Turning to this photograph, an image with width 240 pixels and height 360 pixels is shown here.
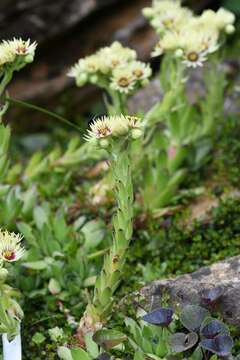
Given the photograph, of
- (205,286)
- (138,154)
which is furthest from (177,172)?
(205,286)

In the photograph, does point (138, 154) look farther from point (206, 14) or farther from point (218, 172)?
point (206, 14)

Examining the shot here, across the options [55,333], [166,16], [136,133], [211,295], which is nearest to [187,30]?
[166,16]

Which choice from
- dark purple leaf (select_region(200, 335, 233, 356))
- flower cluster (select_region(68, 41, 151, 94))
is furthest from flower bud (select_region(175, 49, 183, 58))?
dark purple leaf (select_region(200, 335, 233, 356))

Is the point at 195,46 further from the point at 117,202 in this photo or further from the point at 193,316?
the point at 193,316

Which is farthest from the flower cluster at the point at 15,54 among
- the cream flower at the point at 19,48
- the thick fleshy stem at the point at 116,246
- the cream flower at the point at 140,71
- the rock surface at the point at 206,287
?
the rock surface at the point at 206,287

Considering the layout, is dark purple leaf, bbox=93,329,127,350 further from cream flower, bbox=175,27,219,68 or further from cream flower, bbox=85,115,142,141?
cream flower, bbox=175,27,219,68

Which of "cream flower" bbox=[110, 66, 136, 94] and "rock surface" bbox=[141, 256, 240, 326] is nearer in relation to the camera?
"rock surface" bbox=[141, 256, 240, 326]

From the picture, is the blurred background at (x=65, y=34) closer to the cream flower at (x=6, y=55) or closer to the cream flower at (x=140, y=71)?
the cream flower at (x=140, y=71)
